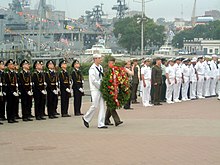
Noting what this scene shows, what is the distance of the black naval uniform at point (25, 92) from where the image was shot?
1658cm

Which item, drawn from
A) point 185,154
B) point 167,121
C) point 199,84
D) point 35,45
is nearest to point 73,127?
point 167,121

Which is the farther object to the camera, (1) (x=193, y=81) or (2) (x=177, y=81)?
(1) (x=193, y=81)

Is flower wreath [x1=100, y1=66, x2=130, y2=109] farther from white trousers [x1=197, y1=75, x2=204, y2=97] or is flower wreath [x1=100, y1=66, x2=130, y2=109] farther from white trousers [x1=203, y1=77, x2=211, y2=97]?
white trousers [x1=203, y1=77, x2=211, y2=97]

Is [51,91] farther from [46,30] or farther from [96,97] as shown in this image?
[46,30]

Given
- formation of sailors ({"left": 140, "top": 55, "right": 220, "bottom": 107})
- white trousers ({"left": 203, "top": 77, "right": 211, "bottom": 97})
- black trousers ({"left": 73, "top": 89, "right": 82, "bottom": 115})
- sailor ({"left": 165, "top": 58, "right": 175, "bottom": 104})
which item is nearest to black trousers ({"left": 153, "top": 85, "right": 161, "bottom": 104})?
formation of sailors ({"left": 140, "top": 55, "right": 220, "bottom": 107})

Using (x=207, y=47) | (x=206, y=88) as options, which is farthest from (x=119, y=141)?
(x=207, y=47)

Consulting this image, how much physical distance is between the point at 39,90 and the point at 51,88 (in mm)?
493

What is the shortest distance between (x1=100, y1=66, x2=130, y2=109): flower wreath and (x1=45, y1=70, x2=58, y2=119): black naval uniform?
10.6 ft

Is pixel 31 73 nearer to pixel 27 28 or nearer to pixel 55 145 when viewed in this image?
pixel 55 145

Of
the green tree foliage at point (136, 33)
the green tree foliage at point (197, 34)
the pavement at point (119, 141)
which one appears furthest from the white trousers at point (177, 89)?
the green tree foliage at point (197, 34)

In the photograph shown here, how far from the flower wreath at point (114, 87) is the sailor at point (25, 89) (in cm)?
302

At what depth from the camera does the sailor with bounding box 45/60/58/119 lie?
1739 centimetres

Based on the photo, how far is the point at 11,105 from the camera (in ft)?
53.5

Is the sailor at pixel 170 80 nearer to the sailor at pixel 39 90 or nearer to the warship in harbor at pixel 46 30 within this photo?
the sailor at pixel 39 90
